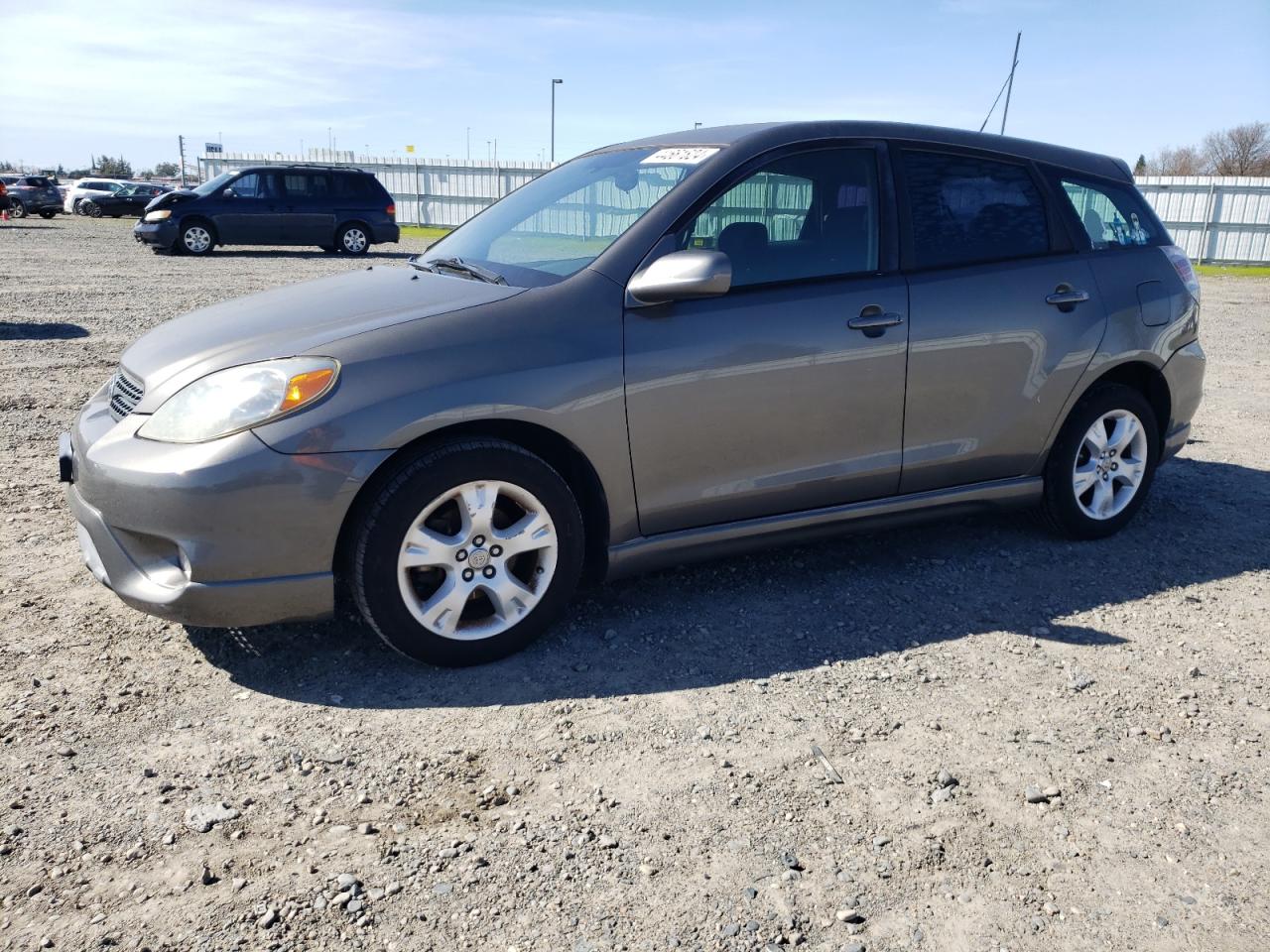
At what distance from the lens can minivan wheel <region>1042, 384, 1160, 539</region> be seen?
4.56 meters

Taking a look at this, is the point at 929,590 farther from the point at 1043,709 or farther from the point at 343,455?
the point at 343,455

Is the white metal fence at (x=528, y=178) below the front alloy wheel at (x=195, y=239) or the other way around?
the other way around

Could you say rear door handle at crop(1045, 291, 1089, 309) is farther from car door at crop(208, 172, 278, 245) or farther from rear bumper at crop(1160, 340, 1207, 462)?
car door at crop(208, 172, 278, 245)

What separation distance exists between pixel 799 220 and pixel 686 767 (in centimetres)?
213

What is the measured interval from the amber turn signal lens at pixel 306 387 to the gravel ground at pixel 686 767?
91 centimetres

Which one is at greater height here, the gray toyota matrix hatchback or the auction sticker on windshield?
the auction sticker on windshield

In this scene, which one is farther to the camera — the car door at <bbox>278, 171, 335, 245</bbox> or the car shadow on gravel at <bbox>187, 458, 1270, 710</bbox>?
the car door at <bbox>278, 171, 335, 245</bbox>

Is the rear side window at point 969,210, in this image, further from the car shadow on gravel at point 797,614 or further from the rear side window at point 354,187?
the rear side window at point 354,187

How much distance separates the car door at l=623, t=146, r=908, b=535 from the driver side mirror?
0.27ft

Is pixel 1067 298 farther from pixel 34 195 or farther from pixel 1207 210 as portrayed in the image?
pixel 34 195

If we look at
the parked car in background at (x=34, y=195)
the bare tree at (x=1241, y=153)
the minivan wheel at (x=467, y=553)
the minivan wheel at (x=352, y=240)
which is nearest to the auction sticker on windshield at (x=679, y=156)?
the minivan wheel at (x=467, y=553)

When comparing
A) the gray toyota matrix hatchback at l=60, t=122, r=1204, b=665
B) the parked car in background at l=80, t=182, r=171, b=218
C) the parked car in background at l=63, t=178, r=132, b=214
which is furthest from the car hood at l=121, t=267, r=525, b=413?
the parked car in background at l=63, t=178, r=132, b=214

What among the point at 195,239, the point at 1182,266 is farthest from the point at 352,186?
the point at 1182,266

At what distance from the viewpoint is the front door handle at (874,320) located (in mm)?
3850
